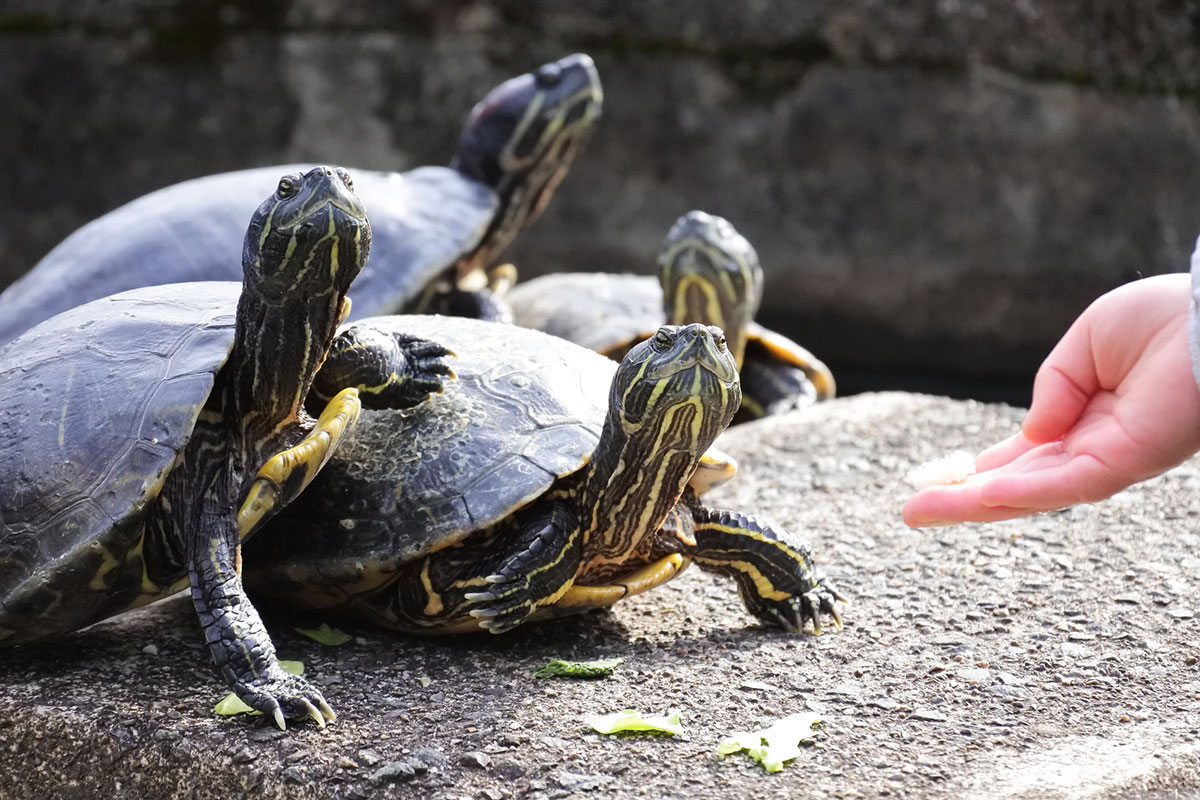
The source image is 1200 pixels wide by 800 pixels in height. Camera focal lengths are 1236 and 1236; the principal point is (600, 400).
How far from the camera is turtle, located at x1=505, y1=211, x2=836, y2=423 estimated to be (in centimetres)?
591

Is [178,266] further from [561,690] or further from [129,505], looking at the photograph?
[561,690]

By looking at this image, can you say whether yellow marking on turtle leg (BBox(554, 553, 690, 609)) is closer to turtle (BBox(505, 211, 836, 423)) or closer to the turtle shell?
the turtle shell

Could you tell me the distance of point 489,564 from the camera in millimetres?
2891

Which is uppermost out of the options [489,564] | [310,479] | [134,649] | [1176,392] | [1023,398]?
[1176,392]

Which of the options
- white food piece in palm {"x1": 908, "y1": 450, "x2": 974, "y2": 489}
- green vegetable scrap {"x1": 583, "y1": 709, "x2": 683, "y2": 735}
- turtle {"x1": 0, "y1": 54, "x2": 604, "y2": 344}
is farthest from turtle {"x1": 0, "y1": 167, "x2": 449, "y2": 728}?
turtle {"x1": 0, "y1": 54, "x2": 604, "y2": 344}

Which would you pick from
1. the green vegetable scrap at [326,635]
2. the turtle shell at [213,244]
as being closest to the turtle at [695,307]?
the turtle shell at [213,244]

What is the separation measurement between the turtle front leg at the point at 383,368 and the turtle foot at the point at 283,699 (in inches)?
28.5

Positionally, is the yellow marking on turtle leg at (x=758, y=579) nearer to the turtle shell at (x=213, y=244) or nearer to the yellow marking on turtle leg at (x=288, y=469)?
the yellow marking on turtle leg at (x=288, y=469)

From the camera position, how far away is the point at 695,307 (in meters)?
5.93

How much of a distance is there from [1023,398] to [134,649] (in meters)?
6.29

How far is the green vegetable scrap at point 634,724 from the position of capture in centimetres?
249

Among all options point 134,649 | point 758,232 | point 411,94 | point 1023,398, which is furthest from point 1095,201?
point 134,649

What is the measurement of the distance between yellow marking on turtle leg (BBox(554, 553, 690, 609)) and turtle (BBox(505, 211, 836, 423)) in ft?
9.47

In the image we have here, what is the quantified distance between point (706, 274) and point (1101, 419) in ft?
11.5
